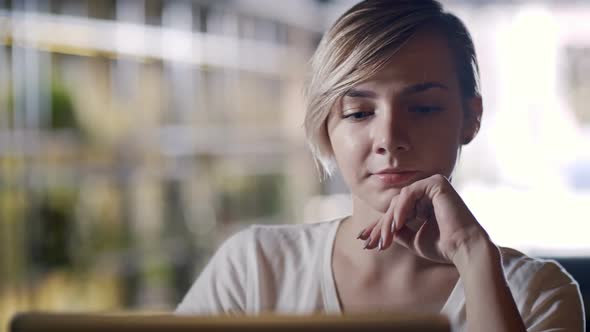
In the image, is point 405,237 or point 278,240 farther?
point 278,240

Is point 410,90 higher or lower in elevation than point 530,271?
higher

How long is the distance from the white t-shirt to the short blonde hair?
18cm

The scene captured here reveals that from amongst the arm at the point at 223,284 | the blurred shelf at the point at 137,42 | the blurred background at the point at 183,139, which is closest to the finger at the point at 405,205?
the arm at the point at 223,284

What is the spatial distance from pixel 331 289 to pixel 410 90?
0.86ft

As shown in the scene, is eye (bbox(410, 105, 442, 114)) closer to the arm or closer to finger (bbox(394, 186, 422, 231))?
finger (bbox(394, 186, 422, 231))

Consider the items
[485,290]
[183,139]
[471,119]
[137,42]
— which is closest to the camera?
[485,290]

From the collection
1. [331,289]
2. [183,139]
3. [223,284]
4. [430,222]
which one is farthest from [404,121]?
[183,139]

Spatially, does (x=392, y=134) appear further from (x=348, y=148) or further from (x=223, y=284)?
(x=223, y=284)

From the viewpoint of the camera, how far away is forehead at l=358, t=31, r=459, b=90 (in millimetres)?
854

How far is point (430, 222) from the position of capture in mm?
870

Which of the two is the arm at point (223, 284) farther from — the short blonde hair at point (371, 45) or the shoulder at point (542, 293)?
the shoulder at point (542, 293)

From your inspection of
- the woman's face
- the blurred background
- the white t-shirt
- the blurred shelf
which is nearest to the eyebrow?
the woman's face

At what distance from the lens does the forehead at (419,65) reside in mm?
854

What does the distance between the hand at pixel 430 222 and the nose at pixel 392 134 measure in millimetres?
45
